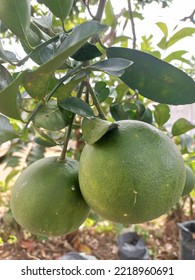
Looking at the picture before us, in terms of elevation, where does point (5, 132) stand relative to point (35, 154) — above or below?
above

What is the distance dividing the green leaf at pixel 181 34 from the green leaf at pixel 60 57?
16.7 inches

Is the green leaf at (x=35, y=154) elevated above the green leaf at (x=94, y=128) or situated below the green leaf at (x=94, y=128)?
below

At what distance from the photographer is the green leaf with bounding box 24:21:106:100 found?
33 centimetres

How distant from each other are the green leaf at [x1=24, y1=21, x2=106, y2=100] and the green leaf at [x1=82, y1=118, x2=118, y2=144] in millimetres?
67

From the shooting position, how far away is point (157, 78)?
0.49 m

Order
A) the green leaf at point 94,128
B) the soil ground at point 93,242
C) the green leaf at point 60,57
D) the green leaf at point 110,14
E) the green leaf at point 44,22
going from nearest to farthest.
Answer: the green leaf at point 60,57
the green leaf at point 94,128
the green leaf at point 44,22
the green leaf at point 110,14
the soil ground at point 93,242

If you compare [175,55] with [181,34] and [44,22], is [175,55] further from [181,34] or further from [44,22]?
[44,22]

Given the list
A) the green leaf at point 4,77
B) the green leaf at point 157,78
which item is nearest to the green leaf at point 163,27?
the green leaf at point 157,78

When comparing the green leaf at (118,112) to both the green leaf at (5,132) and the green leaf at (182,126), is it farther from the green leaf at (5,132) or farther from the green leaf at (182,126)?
the green leaf at (5,132)

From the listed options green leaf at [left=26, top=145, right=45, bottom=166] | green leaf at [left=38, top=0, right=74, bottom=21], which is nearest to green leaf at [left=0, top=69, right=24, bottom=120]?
green leaf at [left=38, top=0, right=74, bottom=21]

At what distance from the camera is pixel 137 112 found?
0.71m

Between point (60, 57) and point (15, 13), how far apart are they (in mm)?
113

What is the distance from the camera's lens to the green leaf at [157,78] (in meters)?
0.48

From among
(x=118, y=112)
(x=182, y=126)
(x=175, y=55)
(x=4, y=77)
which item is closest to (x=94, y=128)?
(x=4, y=77)
